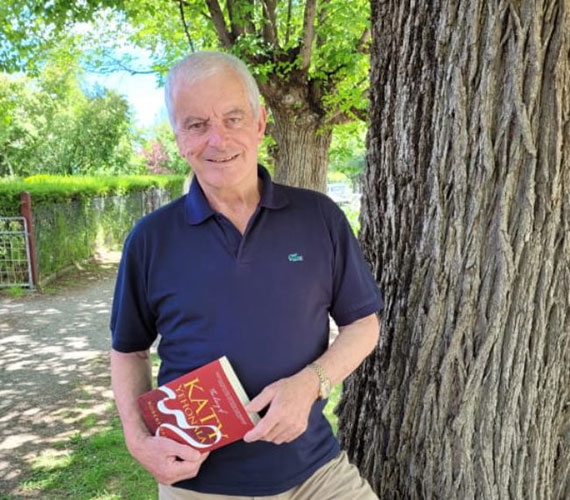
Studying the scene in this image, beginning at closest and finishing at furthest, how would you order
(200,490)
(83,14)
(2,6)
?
(200,490), (83,14), (2,6)

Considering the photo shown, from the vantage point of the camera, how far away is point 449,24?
1.95 meters

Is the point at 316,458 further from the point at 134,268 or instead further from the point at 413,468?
the point at 134,268

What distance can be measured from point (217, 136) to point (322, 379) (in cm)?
84

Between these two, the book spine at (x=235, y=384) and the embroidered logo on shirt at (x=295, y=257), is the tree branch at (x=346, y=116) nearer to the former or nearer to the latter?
the embroidered logo on shirt at (x=295, y=257)

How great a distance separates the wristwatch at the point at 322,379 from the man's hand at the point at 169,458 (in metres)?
0.40

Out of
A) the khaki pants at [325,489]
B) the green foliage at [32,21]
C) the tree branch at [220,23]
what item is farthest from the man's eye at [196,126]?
the tree branch at [220,23]

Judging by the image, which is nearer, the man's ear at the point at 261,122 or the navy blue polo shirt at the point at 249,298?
the navy blue polo shirt at the point at 249,298

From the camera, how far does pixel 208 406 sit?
1688 millimetres

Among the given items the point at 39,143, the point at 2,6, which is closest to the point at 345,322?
the point at 2,6

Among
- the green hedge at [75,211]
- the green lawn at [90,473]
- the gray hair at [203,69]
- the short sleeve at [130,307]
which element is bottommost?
the green lawn at [90,473]

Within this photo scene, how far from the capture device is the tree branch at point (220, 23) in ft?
25.4

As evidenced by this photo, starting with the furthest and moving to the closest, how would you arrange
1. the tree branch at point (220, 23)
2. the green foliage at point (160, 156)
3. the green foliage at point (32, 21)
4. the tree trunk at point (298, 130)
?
the green foliage at point (160, 156) → the tree trunk at point (298, 130) → the tree branch at point (220, 23) → the green foliage at point (32, 21)

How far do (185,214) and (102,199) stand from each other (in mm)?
13619

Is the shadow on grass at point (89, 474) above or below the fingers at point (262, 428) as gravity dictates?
below
